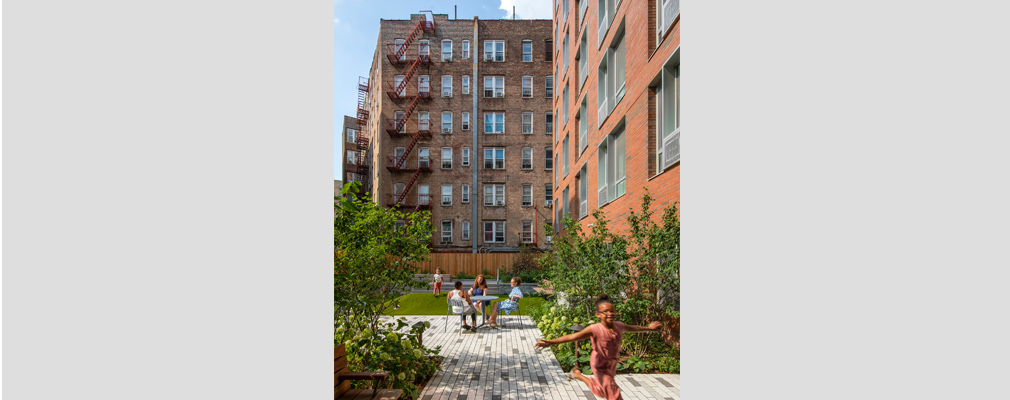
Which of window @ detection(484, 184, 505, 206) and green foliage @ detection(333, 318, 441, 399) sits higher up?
window @ detection(484, 184, 505, 206)

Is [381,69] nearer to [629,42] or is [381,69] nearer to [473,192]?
[473,192]

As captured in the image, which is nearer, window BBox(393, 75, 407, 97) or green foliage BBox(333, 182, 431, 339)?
green foliage BBox(333, 182, 431, 339)

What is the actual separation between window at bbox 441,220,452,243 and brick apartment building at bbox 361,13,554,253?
0.23ft

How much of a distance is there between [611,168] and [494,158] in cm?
2272

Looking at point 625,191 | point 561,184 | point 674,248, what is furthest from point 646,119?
point 561,184

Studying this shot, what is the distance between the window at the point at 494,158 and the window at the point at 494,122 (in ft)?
4.27

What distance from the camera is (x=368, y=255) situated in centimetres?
590

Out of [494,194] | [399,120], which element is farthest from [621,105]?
[399,120]

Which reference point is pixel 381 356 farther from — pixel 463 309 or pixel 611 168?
pixel 611 168

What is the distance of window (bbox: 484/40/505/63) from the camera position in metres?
36.1

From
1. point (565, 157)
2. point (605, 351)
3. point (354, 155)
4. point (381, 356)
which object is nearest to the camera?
point (605, 351)

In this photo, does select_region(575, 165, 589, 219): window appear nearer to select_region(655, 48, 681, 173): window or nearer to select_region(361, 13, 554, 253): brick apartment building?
select_region(655, 48, 681, 173): window

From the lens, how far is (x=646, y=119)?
984cm

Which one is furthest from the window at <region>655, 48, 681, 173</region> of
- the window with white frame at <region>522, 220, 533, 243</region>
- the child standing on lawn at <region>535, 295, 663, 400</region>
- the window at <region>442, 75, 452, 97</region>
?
the window at <region>442, 75, 452, 97</region>
